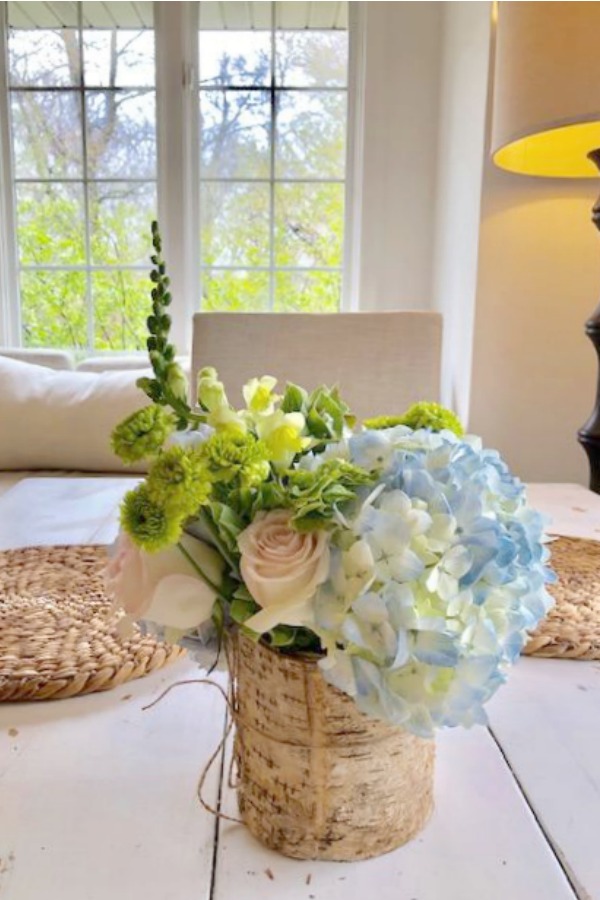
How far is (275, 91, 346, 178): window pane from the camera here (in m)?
2.37

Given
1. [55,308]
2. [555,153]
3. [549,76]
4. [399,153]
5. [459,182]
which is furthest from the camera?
[55,308]

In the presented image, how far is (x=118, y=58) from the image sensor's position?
7.75 ft

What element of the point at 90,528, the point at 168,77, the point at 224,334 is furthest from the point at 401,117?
the point at 90,528

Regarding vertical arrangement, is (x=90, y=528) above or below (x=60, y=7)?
below

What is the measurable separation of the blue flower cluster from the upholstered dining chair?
49.4 inches

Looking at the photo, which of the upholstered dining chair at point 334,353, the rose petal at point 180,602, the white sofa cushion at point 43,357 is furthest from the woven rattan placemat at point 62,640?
→ the white sofa cushion at point 43,357

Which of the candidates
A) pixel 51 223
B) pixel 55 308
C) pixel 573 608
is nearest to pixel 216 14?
pixel 51 223

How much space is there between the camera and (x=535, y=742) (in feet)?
1.74

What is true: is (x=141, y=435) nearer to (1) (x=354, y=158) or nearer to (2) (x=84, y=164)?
(1) (x=354, y=158)

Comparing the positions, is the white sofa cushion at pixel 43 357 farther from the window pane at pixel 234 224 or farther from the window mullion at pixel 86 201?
the window pane at pixel 234 224

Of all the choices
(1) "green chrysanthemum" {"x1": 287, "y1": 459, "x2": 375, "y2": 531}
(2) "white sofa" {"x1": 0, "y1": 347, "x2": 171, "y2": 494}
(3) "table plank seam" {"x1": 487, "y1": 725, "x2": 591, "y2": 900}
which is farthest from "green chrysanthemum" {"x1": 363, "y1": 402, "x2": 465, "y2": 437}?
(2) "white sofa" {"x1": 0, "y1": 347, "x2": 171, "y2": 494}

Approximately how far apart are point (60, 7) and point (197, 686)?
8.30 ft

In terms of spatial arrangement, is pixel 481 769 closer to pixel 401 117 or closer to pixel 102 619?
pixel 102 619

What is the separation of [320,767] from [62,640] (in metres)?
0.33
